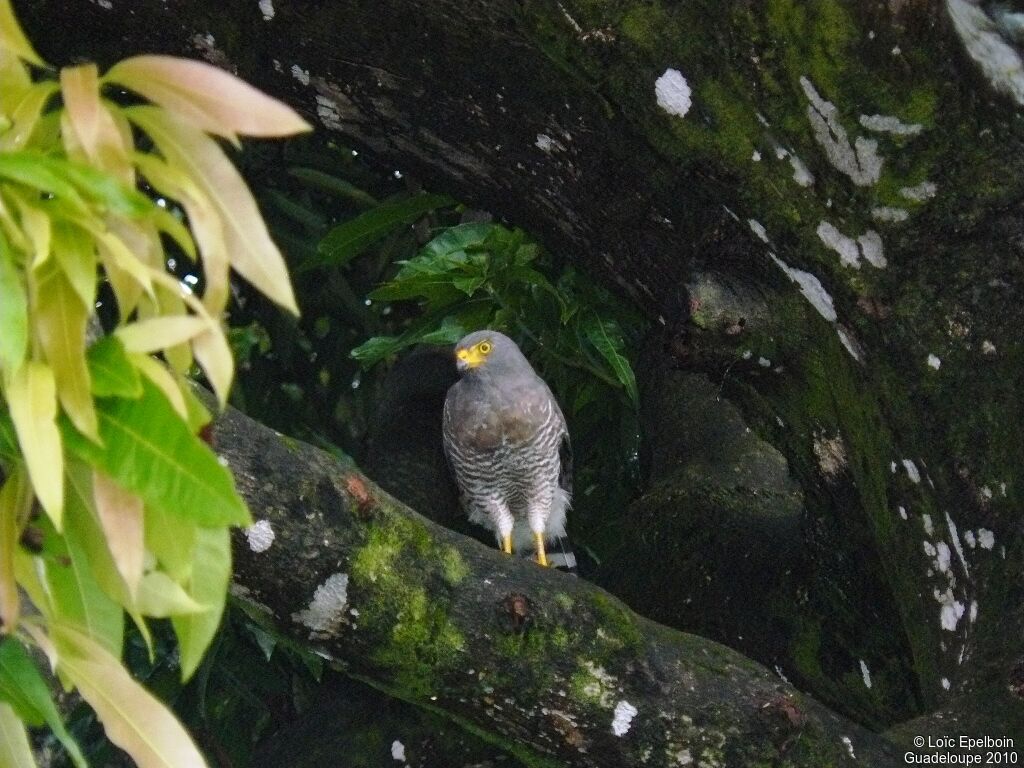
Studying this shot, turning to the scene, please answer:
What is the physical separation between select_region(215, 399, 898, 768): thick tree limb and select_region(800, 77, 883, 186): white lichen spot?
0.79 meters

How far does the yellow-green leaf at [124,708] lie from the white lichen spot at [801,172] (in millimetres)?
1364

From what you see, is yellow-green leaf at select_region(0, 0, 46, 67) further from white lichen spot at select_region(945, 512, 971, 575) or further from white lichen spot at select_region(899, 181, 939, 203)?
white lichen spot at select_region(945, 512, 971, 575)

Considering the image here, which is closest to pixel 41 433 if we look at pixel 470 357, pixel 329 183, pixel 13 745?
pixel 13 745

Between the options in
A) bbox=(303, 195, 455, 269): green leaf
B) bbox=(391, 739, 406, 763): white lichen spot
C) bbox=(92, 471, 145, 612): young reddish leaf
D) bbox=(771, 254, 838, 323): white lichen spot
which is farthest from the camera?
bbox=(303, 195, 455, 269): green leaf

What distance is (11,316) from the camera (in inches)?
42.6

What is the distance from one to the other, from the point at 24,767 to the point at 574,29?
143cm

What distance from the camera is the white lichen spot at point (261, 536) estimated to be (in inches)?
78.4

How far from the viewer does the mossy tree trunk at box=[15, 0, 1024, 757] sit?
2.10 meters

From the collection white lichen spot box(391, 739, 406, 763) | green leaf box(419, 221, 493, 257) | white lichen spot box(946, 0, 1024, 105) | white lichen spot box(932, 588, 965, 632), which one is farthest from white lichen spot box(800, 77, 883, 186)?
white lichen spot box(391, 739, 406, 763)

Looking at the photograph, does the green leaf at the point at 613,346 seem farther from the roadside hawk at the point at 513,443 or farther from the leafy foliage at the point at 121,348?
the leafy foliage at the point at 121,348

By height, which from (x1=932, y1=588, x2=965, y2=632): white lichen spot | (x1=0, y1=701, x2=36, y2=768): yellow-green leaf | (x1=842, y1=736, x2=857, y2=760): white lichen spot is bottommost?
(x1=842, y1=736, x2=857, y2=760): white lichen spot

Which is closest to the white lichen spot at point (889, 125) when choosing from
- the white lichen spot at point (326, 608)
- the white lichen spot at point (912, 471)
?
the white lichen spot at point (912, 471)

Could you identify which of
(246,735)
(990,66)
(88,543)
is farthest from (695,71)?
(246,735)

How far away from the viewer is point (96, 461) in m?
1.16
